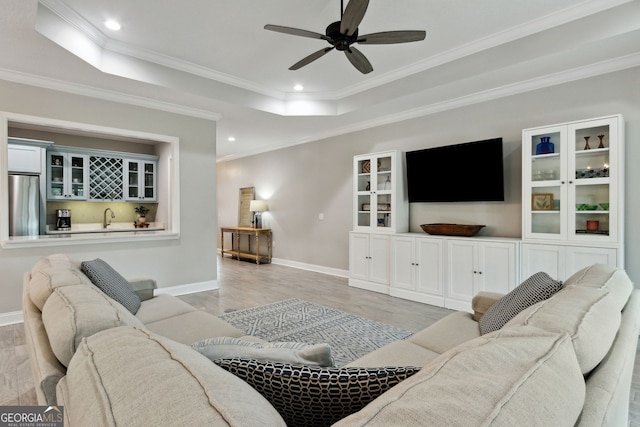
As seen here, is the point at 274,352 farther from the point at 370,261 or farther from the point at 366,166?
the point at 366,166

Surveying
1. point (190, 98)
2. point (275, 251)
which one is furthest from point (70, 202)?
point (275, 251)

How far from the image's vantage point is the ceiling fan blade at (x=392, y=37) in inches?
99.0

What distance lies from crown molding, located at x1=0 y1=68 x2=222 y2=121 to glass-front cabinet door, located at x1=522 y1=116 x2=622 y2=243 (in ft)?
13.9

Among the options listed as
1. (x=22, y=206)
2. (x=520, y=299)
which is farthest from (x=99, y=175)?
(x=520, y=299)

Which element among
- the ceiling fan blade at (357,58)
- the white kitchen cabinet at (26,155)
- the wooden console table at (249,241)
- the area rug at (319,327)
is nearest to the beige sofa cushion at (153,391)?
the area rug at (319,327)

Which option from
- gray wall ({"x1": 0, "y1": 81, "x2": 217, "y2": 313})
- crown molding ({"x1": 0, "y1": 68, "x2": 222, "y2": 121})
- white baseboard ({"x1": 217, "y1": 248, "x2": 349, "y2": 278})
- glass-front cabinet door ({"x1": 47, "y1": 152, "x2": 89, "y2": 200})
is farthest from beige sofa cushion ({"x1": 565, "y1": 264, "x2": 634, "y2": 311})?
glass-front cabinet door ({"x1": 47, "y1": 152, "x2": 89, "y2": 200})

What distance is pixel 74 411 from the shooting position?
66cm

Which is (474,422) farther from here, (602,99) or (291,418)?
(602,99)

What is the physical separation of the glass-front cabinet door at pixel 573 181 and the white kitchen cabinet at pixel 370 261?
188cm

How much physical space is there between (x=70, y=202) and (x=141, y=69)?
141 inches

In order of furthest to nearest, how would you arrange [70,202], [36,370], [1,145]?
[70,202] → [1,145] → [36,370]

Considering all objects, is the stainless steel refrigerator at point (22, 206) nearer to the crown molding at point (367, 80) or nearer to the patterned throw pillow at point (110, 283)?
the crown molding at point (367, 80)

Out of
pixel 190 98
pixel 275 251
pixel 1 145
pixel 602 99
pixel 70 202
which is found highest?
pixel 190 98

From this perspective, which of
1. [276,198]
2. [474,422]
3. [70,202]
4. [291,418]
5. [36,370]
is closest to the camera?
[474,422]
